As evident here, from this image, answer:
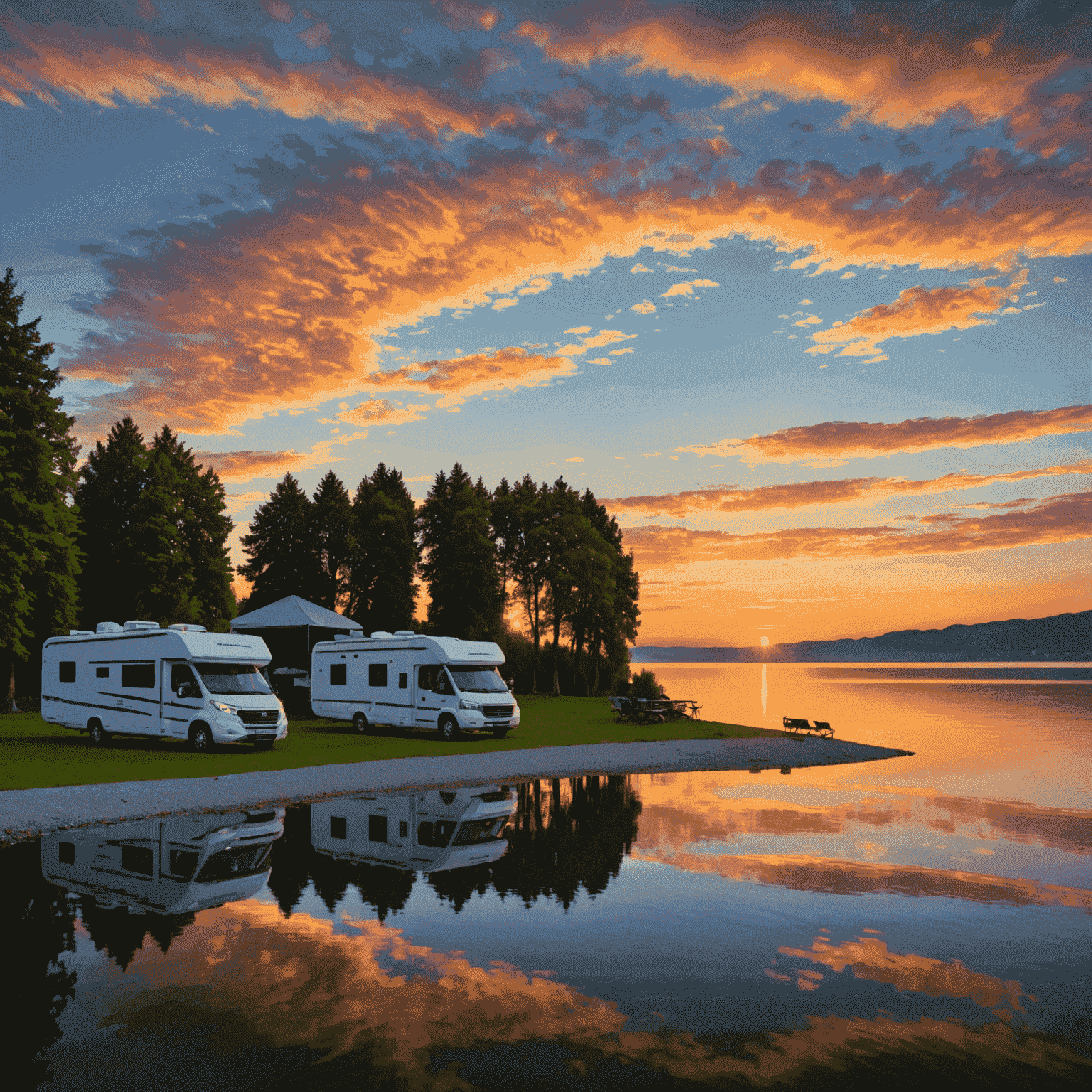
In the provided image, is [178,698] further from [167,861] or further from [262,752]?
[167,861]

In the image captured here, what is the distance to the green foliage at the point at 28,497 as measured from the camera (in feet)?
113

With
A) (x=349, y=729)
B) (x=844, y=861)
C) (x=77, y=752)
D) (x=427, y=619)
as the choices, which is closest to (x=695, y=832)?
(x=844, y=861)

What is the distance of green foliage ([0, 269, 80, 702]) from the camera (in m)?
34.4

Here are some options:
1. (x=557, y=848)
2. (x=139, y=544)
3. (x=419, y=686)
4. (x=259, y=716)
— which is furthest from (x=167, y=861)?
(x=139, y=544)

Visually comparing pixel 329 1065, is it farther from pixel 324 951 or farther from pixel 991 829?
pixel 991 829

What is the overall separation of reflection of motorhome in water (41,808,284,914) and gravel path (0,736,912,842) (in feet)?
3.02

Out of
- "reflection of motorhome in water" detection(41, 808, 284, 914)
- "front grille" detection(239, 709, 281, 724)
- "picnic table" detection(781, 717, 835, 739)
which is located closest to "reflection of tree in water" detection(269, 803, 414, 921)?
"reflection of motorhome in water" detection(41, 808, 284, 914)

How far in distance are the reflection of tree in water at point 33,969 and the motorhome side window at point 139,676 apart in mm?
13293

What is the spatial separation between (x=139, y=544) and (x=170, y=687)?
1237 inches

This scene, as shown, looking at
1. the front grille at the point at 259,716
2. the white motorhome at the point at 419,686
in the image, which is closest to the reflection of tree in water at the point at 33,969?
the front grille at the point at 259,716

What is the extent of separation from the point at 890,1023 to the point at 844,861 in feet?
19.7

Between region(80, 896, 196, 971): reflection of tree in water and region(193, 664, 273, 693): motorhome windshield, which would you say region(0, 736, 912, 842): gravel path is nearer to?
region(193, 664, 273, 693): motorhome windshield

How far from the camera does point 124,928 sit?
27.0 feet

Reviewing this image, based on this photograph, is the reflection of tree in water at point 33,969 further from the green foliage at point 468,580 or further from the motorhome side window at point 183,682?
the green foliage at point 468,580
